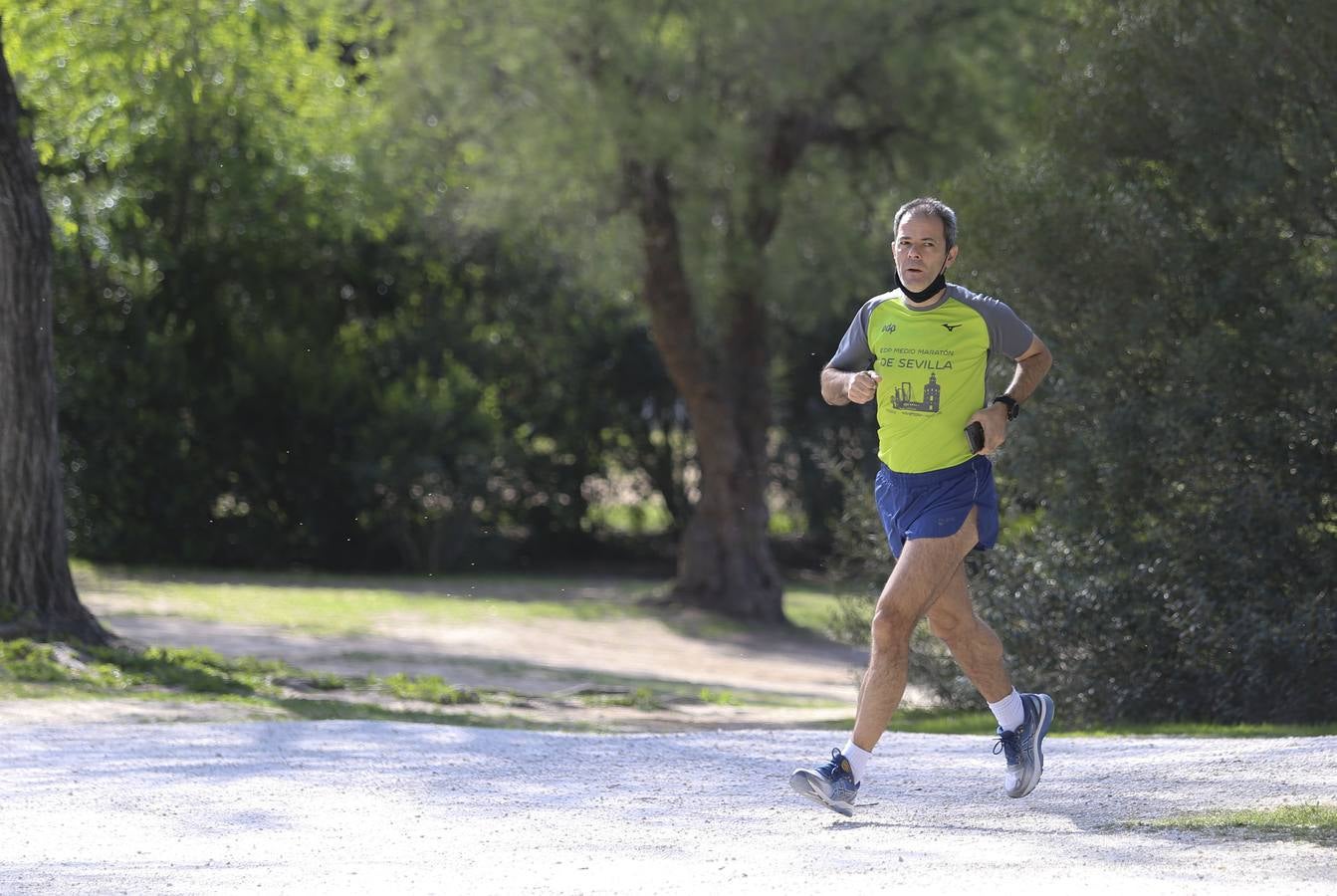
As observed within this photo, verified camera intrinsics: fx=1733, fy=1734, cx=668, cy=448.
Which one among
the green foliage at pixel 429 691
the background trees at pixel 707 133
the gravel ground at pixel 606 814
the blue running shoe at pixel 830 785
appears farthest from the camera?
the background trees at pixel 707 133

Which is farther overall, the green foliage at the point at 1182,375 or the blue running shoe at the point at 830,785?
the green foliage at the point at 1182,375

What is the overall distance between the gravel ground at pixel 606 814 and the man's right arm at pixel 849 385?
136cm

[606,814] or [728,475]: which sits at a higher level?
[728,475]

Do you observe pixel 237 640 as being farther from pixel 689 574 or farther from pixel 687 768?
pixel 687 768

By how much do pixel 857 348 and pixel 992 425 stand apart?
559 millimetres

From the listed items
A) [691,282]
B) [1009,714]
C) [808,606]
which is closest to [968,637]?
[1009,714]

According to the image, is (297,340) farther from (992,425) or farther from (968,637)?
(992,425)

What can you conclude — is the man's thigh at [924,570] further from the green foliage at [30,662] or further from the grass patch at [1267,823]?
the green foliage at [30,662]

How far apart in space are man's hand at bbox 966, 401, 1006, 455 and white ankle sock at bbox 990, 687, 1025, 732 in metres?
0.90

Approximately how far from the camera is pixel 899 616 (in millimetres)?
5586

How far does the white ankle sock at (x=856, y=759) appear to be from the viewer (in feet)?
18.4

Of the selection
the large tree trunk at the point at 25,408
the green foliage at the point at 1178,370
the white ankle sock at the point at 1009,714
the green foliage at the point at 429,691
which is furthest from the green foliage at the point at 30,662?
the white ankle sock at the point at 1009,714

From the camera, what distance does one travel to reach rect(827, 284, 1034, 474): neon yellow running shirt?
5.67 m

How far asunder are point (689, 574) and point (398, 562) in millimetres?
4432
